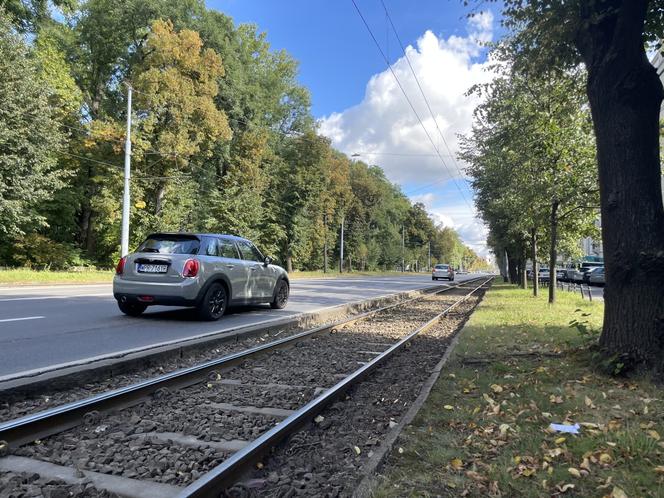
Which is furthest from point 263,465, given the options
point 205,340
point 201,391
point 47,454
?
point 205,340

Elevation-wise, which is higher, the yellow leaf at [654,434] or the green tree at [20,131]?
the green tree at [20,131]

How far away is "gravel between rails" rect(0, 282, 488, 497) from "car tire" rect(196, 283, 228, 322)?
2.35 metres

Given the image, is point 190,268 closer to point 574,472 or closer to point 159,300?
point 159,300

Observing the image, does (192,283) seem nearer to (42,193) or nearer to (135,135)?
(42,193)

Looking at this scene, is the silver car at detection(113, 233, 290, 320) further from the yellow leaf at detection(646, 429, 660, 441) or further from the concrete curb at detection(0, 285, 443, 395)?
the yellow leaf at detection(646, 429, 660, 441)

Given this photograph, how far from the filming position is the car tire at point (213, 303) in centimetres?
912

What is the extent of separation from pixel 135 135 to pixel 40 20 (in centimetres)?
1027

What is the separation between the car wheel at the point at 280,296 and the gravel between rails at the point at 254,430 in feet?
16.7

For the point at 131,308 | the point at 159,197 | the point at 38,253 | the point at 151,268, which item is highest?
the point at 159,197

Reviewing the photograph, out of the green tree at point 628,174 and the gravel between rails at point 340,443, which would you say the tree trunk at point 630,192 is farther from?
the gravel between rails at point 340,443

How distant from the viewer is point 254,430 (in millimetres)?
3943

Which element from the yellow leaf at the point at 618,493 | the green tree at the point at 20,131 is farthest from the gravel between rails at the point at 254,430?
the green tree at the point at 20,131

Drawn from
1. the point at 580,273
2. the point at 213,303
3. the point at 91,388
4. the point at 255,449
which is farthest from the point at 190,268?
the point at 580,273

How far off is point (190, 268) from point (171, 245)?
0.81m
